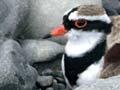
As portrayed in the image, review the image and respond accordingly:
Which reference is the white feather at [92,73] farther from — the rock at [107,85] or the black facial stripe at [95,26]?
the rock at [107,85]

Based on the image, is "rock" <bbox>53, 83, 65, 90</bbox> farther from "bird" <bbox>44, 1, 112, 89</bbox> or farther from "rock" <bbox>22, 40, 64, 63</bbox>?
"bird" <bbox>44, 1, 112, 89</bbox>

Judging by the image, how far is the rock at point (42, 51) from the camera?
18.0ft

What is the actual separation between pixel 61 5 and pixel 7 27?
0.65 metres

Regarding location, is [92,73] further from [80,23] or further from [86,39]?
[80,23]

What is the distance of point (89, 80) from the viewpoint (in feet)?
14.5

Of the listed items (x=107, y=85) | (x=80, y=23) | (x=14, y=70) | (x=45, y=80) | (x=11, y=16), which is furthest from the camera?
(x=11, y=16)

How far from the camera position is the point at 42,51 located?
5477 millimetres

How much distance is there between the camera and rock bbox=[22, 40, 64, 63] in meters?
5.48

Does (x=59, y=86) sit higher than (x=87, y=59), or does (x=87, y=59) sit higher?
(x=87, y=59)

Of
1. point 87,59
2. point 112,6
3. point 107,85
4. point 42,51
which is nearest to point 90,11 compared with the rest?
point 87,59

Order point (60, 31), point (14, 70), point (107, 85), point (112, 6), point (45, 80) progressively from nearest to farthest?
point (107, 85) → point (60, 31) → point (14, 70) → point (45, 80) → point (112, 6)

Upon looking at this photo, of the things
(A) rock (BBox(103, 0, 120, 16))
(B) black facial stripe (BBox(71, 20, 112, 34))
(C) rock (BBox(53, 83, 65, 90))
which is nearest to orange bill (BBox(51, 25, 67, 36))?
(B) black facial stripe (BBox(71, 20, 112, 34))

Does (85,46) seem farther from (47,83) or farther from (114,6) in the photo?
(114,6)

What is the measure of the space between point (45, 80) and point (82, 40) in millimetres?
958
